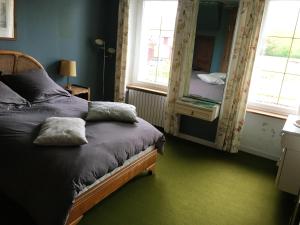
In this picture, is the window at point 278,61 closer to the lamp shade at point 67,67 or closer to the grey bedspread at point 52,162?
the grey bedspread at point 52,162

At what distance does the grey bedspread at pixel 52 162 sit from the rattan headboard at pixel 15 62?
35.0 inches

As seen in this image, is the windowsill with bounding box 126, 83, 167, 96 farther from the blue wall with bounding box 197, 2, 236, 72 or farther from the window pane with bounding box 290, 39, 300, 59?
the window pane with bounding box 290, 39, 300, 59

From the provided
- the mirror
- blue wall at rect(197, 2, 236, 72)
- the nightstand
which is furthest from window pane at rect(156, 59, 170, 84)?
the nightstand

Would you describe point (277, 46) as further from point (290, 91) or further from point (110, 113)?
point (110, 113)

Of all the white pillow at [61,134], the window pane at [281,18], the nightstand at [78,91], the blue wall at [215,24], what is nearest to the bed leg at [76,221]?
the white pillow at [61,134]

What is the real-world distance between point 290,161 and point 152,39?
2.70 meters

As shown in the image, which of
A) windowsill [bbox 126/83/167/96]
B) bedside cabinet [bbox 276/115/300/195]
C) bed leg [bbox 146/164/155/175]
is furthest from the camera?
windowsill [bbox 126/83/167/96]

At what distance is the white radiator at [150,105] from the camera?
405cm

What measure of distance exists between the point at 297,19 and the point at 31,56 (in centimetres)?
333

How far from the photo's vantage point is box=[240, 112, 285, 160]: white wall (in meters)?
3.29

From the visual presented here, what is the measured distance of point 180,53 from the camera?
3.67 metres

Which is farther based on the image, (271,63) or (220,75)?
(220,75)

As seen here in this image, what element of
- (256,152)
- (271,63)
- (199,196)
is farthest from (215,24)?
(199,196)

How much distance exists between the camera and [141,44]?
165 inches
